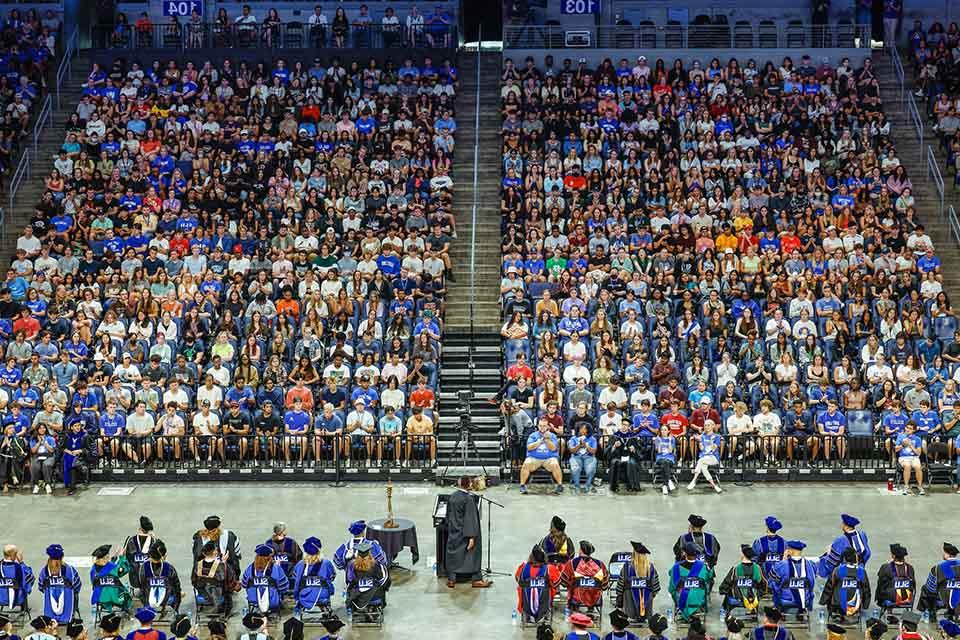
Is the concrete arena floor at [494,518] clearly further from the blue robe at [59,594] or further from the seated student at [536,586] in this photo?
the blue robe at [59,594]

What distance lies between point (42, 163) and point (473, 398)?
13.8 m

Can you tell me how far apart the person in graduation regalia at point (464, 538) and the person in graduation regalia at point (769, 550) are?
11.4 ft

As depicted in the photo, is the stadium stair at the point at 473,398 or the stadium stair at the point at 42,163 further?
the stadium stair at the point at 42,163

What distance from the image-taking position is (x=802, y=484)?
23266 millimetres

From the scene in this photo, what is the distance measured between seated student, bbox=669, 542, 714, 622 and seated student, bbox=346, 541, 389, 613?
3.52m

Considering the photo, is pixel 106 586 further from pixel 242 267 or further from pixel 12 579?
pixel 242 267

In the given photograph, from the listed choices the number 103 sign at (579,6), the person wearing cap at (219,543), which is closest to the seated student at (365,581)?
the person wearing cap at (219,543)

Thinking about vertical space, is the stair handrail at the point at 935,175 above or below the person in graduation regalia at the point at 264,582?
above

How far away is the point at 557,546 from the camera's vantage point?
1719cm

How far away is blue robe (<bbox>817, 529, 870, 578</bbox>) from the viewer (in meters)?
17.1

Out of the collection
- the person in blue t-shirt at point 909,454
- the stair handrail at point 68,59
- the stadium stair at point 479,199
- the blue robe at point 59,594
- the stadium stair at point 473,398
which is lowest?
the blue robe at point 59,594

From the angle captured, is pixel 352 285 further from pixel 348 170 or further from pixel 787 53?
pixel 787 53

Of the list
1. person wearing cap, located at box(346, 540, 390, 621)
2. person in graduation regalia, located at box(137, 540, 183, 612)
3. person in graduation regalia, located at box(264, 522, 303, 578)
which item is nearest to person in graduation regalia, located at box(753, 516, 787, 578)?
person wearing cap, located at box(346, 540, 390, 621)

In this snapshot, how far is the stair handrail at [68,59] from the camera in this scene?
35406 mm
